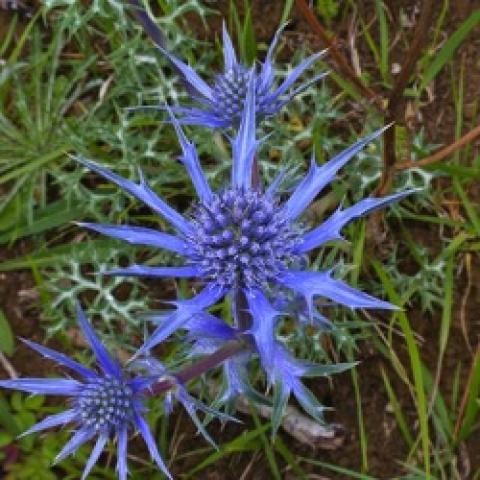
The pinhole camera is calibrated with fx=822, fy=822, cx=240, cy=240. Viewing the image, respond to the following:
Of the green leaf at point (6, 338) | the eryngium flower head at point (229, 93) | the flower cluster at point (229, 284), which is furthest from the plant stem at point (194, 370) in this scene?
the green leaf at point (6, 338)

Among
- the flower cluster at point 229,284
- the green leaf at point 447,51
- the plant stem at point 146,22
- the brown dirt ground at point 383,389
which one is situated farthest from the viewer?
the brown dirt ground at point 383,389

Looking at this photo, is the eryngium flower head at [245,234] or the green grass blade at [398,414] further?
the green grass blade at [398,414]

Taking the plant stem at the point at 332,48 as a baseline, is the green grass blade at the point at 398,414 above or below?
below

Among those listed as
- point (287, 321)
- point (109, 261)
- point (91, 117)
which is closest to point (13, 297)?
point (109, 261)

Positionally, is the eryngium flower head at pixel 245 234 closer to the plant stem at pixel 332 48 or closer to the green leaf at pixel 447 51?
the plant stem at pixel 332 48

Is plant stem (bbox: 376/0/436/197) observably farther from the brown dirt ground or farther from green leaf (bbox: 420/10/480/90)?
the brown dirt ground

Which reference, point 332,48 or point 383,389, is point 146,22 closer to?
point 332,48

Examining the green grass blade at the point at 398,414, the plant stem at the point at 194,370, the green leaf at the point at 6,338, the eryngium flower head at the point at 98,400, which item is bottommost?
the green leaf at the point at 6,338
